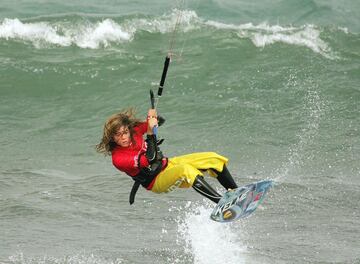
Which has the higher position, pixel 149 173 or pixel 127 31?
pixel 149 173

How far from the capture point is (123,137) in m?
6.97

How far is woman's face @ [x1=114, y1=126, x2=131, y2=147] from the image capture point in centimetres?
695

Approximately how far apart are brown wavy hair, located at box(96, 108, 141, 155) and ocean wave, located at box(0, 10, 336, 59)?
9204mm

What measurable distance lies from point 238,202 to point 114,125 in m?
1.36

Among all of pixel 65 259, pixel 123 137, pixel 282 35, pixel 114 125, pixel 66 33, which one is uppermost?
pixel 114 125

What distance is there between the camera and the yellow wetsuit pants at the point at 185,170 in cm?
687

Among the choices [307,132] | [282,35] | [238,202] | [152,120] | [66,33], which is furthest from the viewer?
[282,35]

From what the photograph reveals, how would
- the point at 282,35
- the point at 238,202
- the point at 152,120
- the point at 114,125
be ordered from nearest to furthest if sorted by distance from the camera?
the point at 152,120, the point at 238,202, the point at 114,125, the point at 282,35

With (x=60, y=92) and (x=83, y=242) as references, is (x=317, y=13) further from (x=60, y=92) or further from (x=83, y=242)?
(x=83, y=242)

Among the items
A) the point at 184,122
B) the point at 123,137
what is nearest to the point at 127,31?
the point at 184,122

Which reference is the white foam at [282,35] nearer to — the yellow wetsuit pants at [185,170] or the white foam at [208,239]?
the white foam at [208,239]

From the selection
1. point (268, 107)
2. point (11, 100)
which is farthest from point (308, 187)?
point (11, 100)

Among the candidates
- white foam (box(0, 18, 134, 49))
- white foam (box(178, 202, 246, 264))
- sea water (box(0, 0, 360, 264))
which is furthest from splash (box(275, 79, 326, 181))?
white foam (box(0, 18, 134, 49))

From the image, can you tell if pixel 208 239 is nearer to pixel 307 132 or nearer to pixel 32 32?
pixel 307 132
